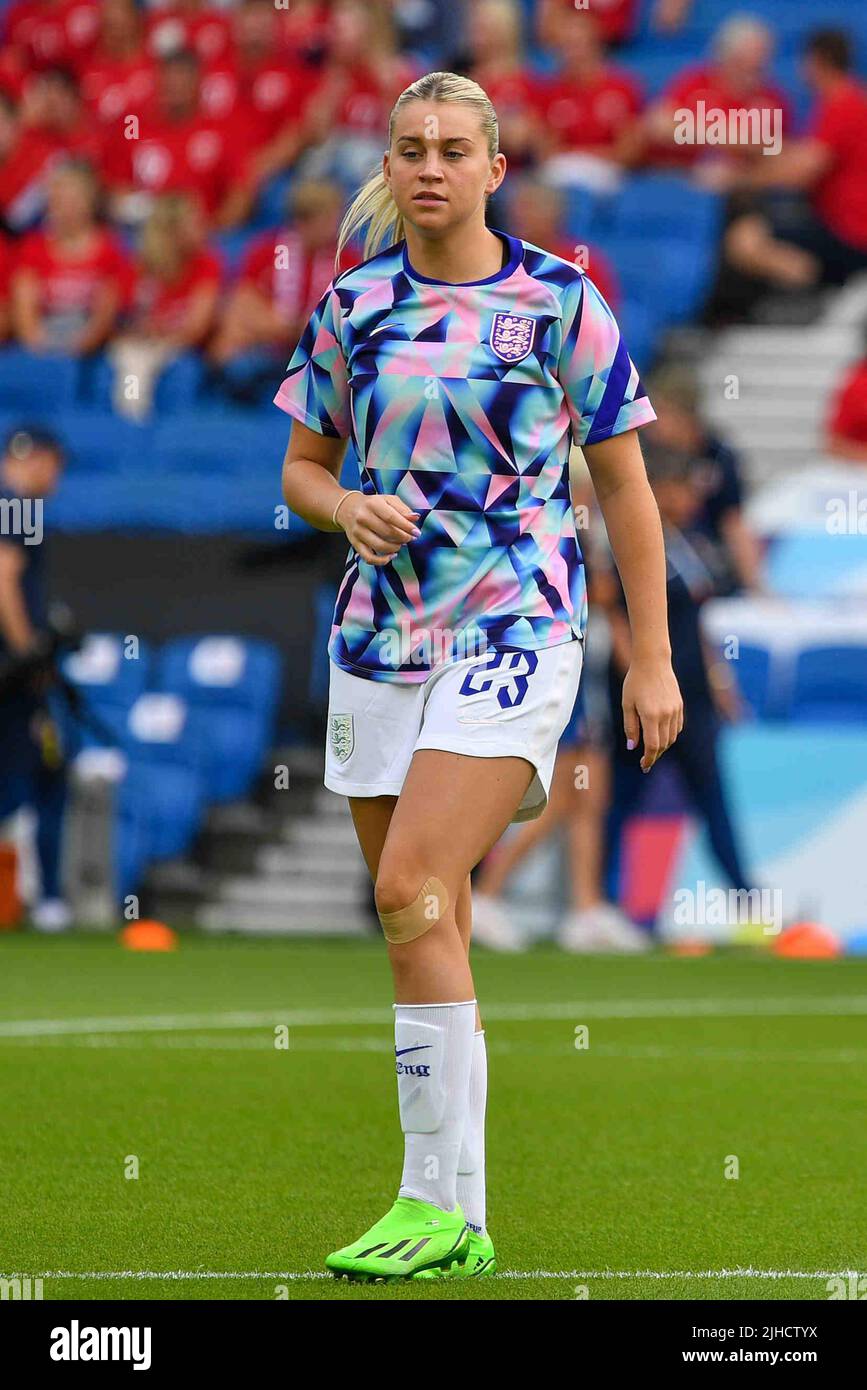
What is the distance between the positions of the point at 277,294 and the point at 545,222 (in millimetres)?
2075

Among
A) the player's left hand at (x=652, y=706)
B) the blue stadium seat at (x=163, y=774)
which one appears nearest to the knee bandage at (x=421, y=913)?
the player's left hand at (x=652, y=706)

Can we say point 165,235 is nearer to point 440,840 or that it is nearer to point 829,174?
point 829,174

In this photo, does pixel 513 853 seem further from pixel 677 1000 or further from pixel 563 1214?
pixel 563 1214

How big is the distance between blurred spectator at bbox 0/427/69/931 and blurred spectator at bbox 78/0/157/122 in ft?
21.4

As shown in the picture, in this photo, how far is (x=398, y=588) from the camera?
4473mm

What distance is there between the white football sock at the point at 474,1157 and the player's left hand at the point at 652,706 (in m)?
0.64

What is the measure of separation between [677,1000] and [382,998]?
1163mm

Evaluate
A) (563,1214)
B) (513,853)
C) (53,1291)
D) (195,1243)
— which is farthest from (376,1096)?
(513,853)

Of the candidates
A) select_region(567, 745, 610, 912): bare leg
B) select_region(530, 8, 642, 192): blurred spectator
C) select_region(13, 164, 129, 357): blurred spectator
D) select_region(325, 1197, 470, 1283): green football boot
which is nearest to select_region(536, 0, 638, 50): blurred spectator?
select_region(530, 8, 642, 192): blurred spectator

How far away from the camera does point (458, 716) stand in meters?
4.39

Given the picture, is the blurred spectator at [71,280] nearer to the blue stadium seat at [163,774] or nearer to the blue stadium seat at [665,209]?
the blue stadium seat at [665,209]

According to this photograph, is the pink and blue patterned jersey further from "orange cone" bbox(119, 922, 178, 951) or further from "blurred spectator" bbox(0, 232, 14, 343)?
"blurred spectator" bbox(0, 232, 14, 343)

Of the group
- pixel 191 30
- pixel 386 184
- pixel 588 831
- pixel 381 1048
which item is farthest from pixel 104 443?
pixel 386 184

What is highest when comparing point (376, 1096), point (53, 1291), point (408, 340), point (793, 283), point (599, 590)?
point (793, 283)
